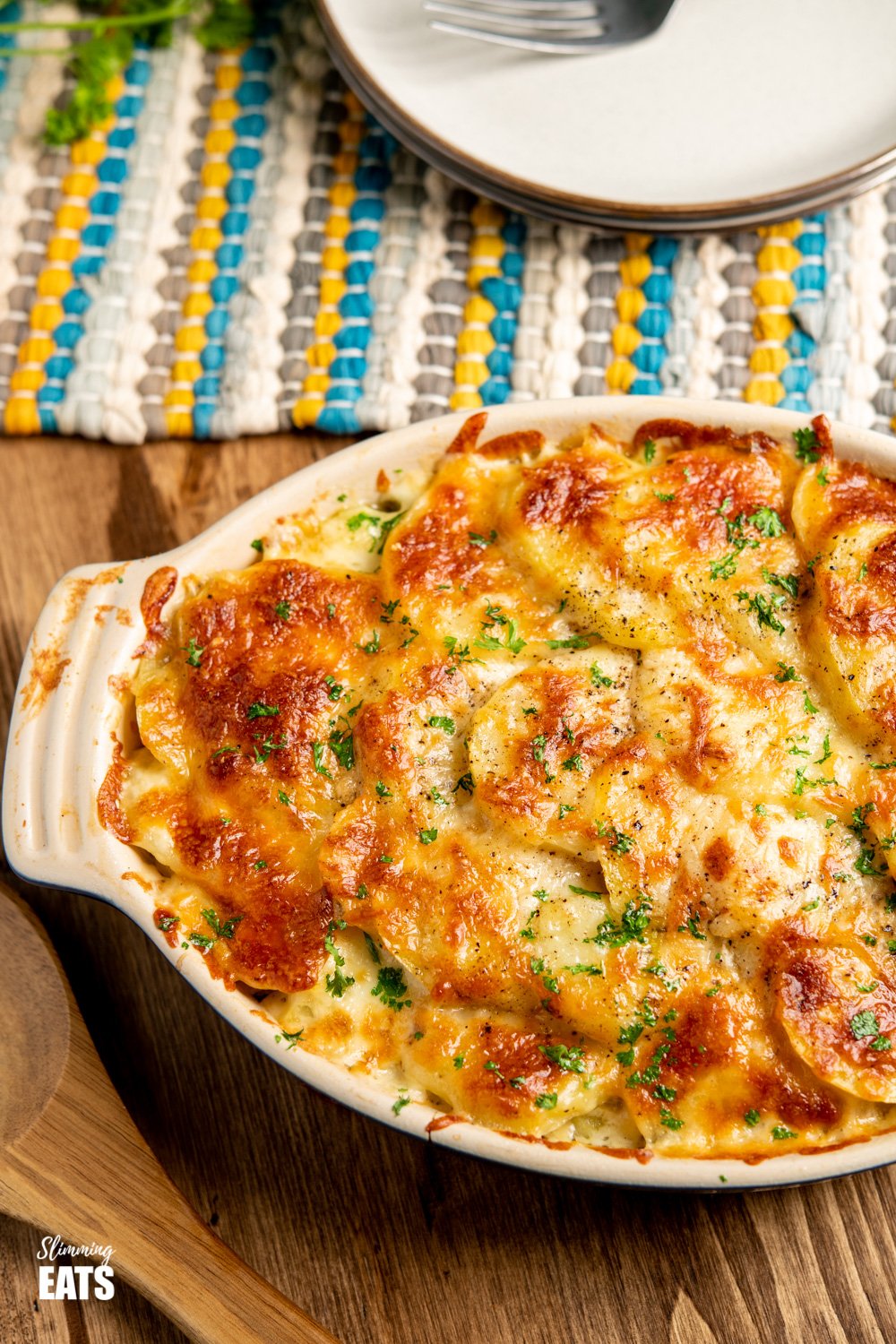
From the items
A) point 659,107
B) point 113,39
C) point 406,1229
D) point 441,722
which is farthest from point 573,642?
point 113,39

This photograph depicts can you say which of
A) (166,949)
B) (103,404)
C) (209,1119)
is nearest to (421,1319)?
(209,1119)

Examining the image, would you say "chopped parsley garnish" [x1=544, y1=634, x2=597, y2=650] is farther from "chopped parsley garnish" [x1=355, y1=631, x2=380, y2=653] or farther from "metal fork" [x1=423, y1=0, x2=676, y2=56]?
"metal fork" [x1=423, y1=0, x2=676, y2=56]

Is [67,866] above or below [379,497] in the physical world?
below

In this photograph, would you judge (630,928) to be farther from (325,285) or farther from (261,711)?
(325,285)

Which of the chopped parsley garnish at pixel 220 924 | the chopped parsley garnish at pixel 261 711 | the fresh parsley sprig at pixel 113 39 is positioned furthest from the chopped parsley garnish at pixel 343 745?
the fresh parsley sprig at pixel 113 39

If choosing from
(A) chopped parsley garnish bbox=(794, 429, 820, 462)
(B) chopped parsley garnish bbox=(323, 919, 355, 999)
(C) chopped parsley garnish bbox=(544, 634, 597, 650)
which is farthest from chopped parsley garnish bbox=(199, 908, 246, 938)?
(A) chopped parsley garnish bbox=(794, 429, 820, 462)

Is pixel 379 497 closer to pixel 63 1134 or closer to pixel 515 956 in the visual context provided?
pixel 515 956

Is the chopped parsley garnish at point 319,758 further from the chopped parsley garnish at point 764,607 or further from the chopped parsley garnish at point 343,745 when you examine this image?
the chopped parsley garnish at point 764,607
